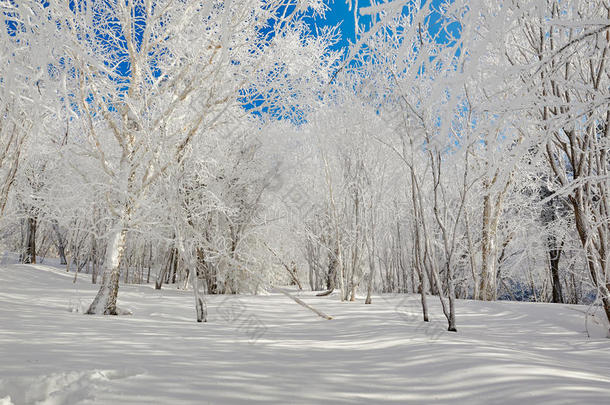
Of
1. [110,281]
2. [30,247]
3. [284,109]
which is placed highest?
[284,109]

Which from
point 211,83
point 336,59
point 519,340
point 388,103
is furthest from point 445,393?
point 336,59

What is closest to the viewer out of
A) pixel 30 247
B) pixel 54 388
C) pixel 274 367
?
pixel 54 388

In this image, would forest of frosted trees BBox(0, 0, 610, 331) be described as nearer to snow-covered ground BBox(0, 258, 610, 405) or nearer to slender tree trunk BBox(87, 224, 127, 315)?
slender tree trunk BBox(87, 224, 127, 315)

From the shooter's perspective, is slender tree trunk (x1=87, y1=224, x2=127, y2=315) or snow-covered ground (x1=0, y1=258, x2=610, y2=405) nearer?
snow-covered ground (x1=0, y1=258, x2=610, y2=405)

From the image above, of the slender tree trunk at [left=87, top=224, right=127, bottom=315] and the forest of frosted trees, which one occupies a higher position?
the forest of frosted trees

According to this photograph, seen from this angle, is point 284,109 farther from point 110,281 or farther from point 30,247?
point 30,247

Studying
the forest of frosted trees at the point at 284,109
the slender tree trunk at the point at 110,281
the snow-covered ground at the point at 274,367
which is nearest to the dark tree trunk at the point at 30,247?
the forest of frosted trees at the point at 284,109

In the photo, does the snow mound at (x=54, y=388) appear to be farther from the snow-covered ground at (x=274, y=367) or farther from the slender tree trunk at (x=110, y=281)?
the slender tree trunk at (x=110, y=281)

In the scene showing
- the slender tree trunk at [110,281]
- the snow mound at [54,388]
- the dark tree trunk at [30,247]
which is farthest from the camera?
the dark tree trunk at [30,247]

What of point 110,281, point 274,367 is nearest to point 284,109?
point 110,281

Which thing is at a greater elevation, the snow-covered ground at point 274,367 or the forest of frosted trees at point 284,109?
the forest of frosted trees at point 284,109

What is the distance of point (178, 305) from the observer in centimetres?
755

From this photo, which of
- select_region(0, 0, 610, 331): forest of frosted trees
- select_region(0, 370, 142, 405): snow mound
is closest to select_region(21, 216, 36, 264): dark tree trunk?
select_region(0, 0, 610, 331): forest of frosted trees

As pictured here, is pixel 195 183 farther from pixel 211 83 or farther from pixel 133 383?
pixel 133 383
